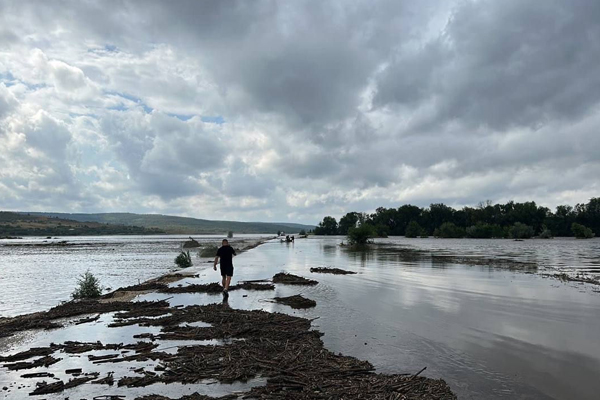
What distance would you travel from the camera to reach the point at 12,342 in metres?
10.0

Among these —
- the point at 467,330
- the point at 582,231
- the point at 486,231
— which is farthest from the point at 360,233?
the point at 486,231

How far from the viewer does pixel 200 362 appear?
794 cm

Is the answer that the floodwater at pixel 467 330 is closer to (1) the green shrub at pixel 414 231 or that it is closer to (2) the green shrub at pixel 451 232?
(2) the green shrub at pixel 451 232

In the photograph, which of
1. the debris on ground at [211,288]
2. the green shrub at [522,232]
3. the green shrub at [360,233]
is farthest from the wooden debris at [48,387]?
the green shrub at [522,232]

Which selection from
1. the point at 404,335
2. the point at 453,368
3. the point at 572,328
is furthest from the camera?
the point at 572,328

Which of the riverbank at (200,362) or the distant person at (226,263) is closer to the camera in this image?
the riverbank at (200,362)

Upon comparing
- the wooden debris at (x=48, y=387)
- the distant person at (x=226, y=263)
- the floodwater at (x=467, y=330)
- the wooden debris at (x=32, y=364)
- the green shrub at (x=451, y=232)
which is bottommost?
the wooden debris at (x=32, y=364)

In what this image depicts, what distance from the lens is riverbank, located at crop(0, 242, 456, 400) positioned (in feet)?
21.8

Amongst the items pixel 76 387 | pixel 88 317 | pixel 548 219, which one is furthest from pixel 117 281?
pixel 548 219

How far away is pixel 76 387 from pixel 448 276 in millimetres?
21345

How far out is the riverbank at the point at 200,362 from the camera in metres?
6.64

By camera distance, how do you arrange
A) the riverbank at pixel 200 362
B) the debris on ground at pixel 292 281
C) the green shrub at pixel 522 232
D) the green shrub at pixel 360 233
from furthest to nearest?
1. the green shrub at pixel 522 232
2. the green shrub at pixel 360 233
3. the debris on ground at pixel 292 281
4. the riverbank at pixel 200 362

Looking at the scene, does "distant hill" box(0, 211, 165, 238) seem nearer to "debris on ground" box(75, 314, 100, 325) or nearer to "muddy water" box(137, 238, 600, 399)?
"debris on ground" box(75, 314, 100, 325)

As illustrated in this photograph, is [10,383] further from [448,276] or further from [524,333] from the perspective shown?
[448,276]
